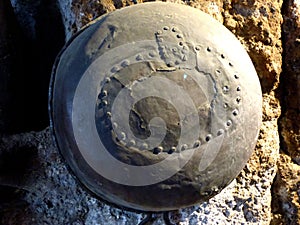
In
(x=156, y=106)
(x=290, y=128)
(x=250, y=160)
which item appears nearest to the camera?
(x=156, y=106)

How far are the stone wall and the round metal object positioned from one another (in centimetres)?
28

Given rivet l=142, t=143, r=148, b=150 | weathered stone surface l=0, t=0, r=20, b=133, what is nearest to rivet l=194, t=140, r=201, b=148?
rivet l=142, t=143, r=148, b=150

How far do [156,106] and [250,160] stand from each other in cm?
57

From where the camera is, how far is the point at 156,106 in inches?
52.2

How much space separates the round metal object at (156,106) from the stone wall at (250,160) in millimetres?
275

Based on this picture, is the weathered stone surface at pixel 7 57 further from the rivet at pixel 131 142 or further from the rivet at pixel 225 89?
the rivet at pixel 225 89

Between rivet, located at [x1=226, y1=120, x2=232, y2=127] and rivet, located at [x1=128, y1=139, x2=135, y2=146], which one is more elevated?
rivet, located at [x1=226, y1=120, x2=232, y2=127]

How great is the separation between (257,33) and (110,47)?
65 centimetres

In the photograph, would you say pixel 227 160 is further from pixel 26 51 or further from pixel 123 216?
pixel 26 51

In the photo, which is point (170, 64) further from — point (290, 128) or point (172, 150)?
point (290, 128)

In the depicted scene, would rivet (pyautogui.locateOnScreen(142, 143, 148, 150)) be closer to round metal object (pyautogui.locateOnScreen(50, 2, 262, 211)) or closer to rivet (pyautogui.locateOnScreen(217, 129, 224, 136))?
round metal object (pyautogui.locateOnScreen(50, 2, 262, 211))

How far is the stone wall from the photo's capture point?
1744 millimetres

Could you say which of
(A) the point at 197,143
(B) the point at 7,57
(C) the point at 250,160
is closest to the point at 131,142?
(A) the point at 197,143

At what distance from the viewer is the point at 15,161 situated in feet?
6.17
